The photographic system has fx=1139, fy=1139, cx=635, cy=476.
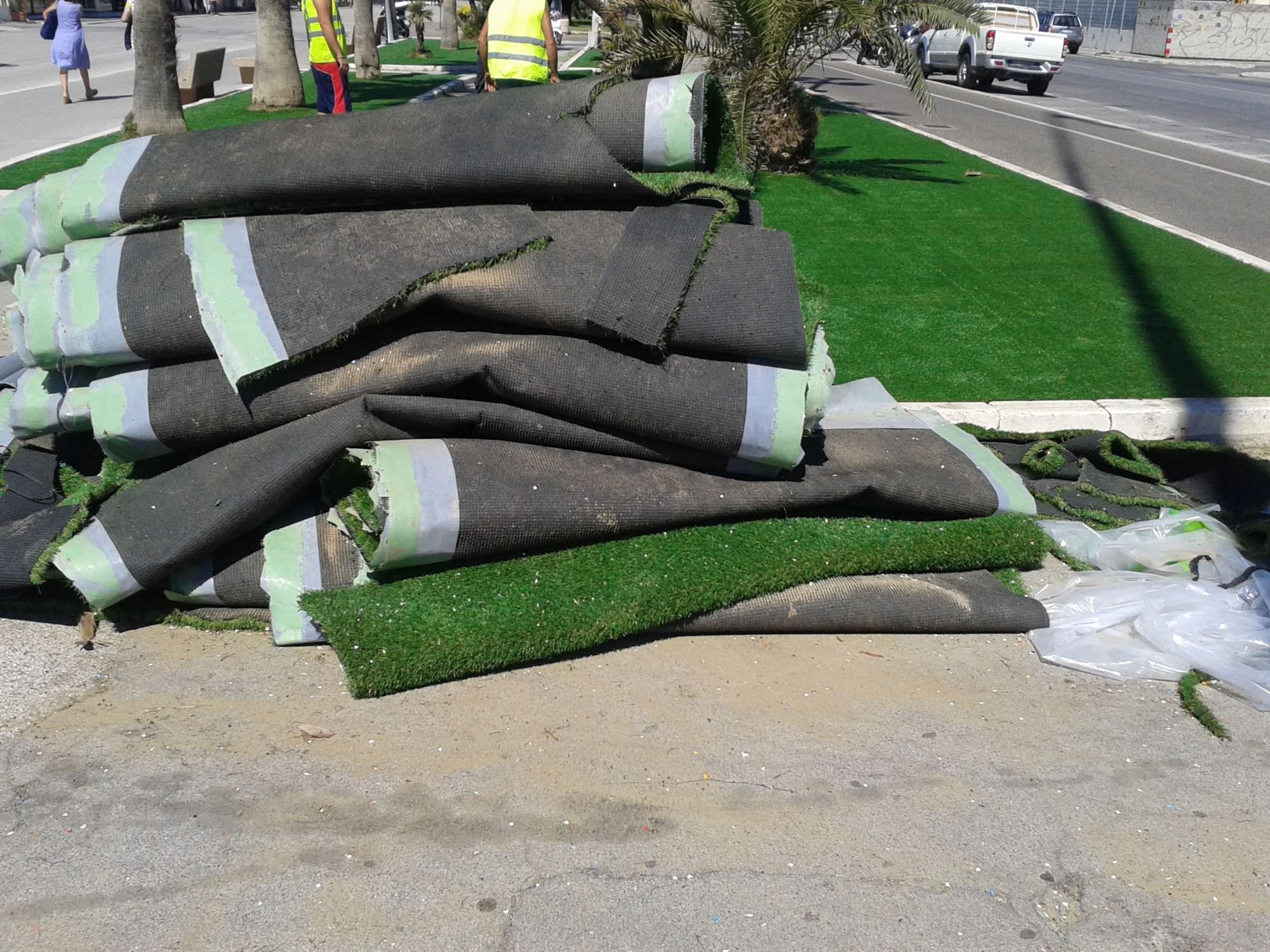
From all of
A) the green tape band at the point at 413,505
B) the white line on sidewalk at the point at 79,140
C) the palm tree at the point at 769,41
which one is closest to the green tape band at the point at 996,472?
the green tape band at the point at 413,505

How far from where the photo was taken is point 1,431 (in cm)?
429

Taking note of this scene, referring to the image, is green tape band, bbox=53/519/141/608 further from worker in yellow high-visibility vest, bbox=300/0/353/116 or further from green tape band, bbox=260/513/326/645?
worker in yellow high-visibility vest, bbox=300/0/353/116

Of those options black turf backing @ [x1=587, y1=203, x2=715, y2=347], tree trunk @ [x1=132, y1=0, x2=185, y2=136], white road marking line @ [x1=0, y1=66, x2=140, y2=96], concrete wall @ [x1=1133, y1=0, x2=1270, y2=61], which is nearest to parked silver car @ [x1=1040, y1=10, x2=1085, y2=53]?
concrete wall @ [x1=1133, y1=0, x2=1270, y2=61]

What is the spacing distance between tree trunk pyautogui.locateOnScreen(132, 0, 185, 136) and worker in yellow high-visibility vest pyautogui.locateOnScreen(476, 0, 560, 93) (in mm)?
4082

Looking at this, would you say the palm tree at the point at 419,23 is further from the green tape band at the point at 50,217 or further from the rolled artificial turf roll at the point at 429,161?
the rolled artificial turf roll at the point at 429,161

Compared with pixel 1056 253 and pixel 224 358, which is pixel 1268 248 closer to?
pixel 1056 253

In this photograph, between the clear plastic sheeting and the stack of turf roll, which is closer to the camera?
the stack of turf roll

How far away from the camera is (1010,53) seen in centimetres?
2519

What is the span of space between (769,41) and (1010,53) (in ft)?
55.4

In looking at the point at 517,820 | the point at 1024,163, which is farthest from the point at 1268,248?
the point at 517,820

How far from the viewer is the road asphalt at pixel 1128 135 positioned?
11508 millimetres

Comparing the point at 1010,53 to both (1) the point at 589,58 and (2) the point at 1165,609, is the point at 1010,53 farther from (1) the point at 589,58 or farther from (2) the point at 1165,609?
(2) the point at 1165,609

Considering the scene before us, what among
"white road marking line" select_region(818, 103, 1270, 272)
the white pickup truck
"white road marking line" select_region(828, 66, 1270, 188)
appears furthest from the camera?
the white pickup truck

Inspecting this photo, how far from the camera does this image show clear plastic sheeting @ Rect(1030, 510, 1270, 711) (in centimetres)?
364
